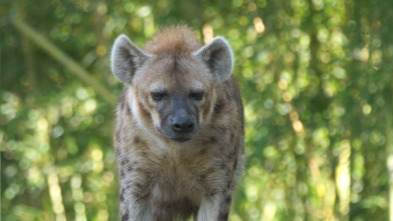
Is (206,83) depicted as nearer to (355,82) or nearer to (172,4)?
(355,82)

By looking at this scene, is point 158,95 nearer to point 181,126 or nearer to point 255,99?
point 181,126

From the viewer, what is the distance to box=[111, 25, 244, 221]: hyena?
12.3 feet

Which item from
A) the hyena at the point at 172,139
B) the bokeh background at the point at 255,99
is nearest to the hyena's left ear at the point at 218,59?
the hyena at the point at 172,139

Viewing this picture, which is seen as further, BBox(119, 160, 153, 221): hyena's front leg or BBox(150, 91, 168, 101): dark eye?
BBox(119, 160, 153, 221): hyena's front leg

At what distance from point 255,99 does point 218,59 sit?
2.08m

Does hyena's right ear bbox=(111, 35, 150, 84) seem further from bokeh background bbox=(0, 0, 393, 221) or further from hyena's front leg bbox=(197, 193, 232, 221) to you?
bokeh background bbox=(0, 0, 393, 221)

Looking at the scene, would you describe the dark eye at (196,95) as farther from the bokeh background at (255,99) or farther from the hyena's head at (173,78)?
the bokeh background at (255,99)

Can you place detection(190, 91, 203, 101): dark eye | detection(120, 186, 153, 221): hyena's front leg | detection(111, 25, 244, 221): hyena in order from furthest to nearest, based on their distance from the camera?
1. detection(120, 186, 153, 221): hyena's front leg
2. detection(111, 25, 244, 221): hyena
3. detection(190, 91, 203, 101): dark eye

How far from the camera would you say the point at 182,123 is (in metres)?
3.52

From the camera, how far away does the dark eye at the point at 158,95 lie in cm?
363

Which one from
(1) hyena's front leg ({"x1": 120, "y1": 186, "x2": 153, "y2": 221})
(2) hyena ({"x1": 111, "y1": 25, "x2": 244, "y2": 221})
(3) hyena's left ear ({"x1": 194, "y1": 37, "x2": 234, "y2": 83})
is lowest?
(1) hyena's front leg ({"x1": 120, "y1": 186, "x2": 153, "y2": 221})

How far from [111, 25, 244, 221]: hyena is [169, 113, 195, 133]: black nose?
0.11m

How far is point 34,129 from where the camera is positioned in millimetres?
7426

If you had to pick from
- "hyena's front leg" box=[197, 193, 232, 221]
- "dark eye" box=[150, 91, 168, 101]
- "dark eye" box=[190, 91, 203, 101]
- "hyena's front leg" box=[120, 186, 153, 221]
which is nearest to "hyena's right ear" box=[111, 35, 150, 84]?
"dark eye" box=[150, 91, 168, 101]
